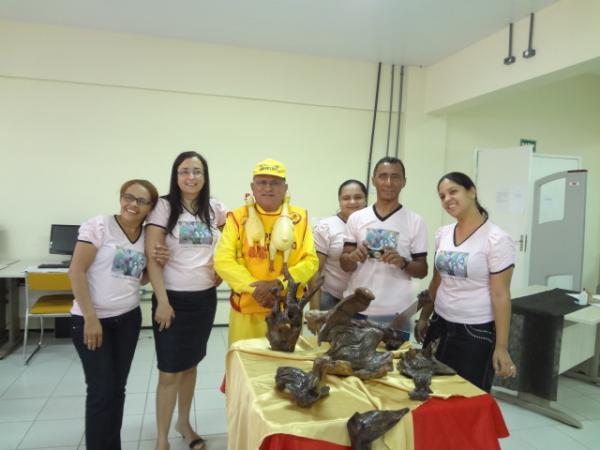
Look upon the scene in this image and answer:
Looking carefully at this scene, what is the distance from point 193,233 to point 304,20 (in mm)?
2489

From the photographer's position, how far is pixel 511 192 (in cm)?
445

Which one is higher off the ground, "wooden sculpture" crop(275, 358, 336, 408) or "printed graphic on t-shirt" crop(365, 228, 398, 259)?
"printed graphic on t-shirt" crop(365, 228, 398, 259)

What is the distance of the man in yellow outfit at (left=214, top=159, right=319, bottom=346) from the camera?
179 cm

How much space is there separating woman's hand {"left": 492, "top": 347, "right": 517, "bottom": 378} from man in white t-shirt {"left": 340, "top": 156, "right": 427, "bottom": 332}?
0.40 meters

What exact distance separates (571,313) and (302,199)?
2.74 metres

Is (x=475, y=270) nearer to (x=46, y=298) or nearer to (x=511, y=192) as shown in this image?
(x=511, y=192)

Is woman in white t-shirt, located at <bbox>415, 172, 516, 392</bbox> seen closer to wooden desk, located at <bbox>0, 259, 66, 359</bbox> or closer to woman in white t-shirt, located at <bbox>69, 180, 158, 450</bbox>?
woman in white t-shirt, located at <bbox>69, 180, 158, 450</bbox>

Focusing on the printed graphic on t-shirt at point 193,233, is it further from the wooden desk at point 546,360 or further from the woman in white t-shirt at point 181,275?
the wooden desk at point 546,360

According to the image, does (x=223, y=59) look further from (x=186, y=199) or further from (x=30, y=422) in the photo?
(x=30, y=422)

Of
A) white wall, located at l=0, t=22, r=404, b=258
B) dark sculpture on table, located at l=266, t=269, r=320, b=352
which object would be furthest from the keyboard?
dark sculpture on table, located at l=266, t=269, r=320, b=352

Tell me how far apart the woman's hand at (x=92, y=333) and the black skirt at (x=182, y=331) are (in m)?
0.26

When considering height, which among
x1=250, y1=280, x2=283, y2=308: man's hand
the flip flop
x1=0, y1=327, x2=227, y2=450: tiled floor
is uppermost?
x1=250, y1=280, x2=283, y2=308: man's hand

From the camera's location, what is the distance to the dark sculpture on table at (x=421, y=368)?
132 centimetres

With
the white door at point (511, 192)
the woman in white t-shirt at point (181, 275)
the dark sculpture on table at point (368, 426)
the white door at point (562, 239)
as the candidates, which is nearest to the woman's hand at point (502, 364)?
the dark sculpture on table at point (368, 426)
